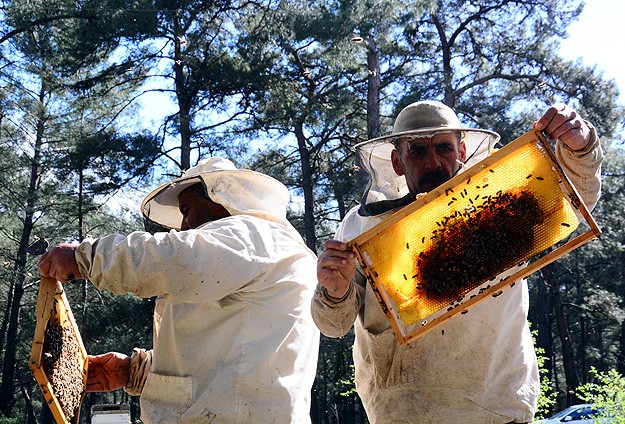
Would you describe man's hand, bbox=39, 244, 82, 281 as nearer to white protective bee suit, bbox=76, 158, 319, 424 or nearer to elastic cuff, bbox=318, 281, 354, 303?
white protective bee suit, bbox=76, 158, 319, 424

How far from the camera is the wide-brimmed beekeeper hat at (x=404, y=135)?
10.9ft

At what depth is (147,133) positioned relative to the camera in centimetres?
2061

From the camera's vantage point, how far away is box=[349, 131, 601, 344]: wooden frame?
276cm

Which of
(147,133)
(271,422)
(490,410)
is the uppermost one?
(147,133)

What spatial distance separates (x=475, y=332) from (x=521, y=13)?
20066 mm

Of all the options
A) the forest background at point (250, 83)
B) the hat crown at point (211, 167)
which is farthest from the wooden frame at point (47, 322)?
the forest background at point (250, 83)

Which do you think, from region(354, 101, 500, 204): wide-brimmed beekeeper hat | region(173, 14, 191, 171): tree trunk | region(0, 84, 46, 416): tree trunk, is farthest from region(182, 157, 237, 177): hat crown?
region(0, 84, 46, 416): tree trunk

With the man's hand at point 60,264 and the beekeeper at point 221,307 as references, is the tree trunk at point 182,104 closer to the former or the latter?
the beekeeper at point 221,307

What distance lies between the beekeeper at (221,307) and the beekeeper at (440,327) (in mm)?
359

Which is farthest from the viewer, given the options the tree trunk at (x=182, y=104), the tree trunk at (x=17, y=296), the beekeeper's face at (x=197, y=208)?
the tree trunk at (x=17, y=296)

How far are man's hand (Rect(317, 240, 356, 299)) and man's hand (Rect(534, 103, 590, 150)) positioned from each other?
0.91 meters

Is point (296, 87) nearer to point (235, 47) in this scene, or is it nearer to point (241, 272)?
point (235, 47)

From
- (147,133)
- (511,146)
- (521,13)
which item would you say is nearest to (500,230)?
(511,146)

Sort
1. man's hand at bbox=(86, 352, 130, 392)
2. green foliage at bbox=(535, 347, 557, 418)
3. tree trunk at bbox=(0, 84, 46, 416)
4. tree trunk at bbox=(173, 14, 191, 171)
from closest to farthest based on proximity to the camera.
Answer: man's hand at bbox=(86, 352, 130, 392), green foliage at bbox=(535, 347, 557, 418), tree trunk at bbox=(173, 14, 191, 171), tree trunk at bbox=(0, 84, 46, 416)
